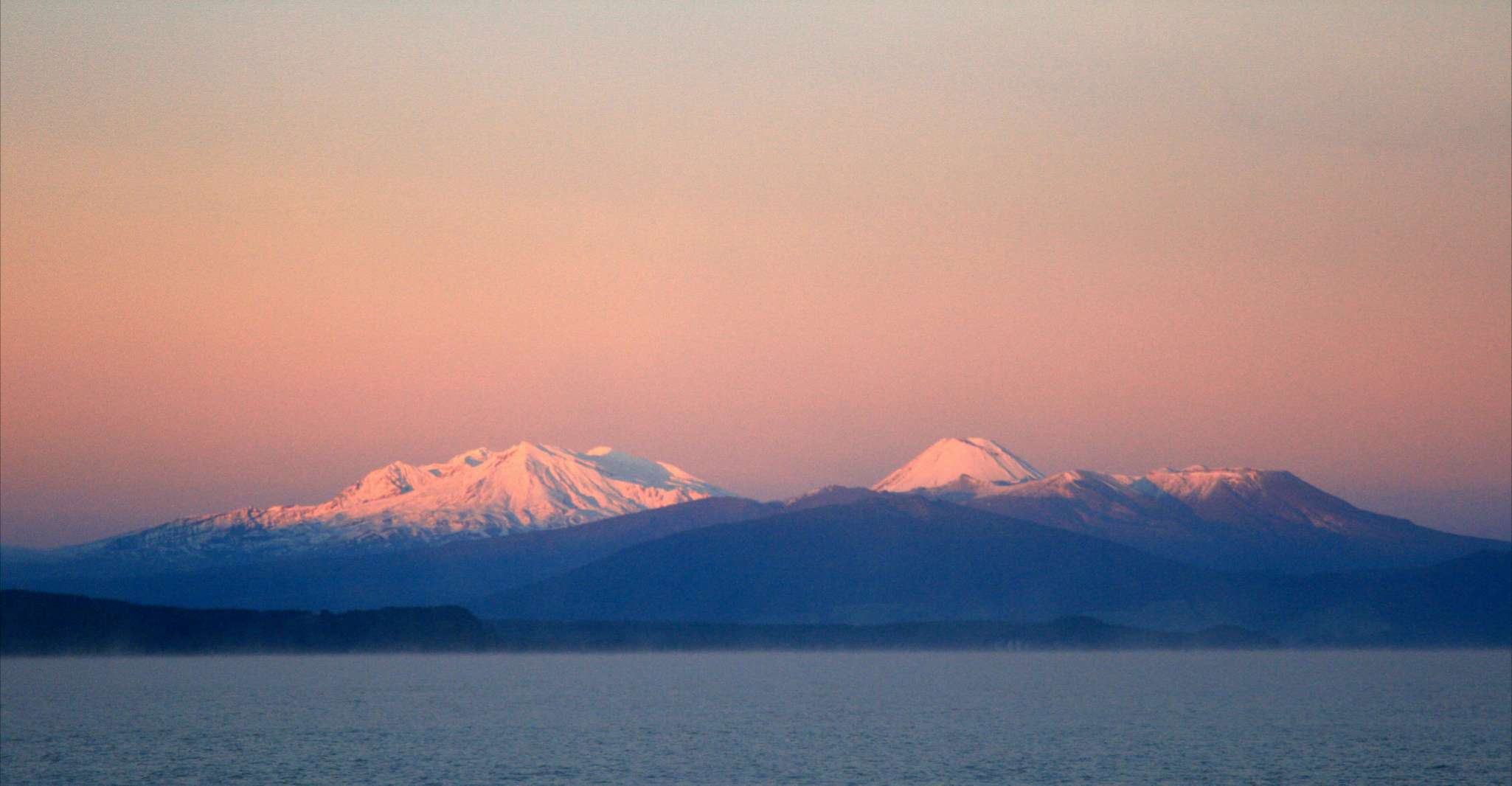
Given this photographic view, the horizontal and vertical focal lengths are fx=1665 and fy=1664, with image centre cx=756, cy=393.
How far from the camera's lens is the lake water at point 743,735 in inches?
3273

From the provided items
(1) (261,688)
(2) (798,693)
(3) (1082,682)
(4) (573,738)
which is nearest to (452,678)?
(1) (261,688)

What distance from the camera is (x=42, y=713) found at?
122125 mm

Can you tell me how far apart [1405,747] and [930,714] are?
1567 inches

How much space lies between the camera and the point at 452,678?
199m

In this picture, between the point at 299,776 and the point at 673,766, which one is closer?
the point at 299,776

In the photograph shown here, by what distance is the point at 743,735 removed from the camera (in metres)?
107

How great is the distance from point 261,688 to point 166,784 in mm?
97038

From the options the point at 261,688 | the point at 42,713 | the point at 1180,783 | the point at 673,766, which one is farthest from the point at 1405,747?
the point at 261,688

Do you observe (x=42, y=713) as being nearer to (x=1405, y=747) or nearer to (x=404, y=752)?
(x=404, y=752)

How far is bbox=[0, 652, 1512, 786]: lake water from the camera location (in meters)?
83.1

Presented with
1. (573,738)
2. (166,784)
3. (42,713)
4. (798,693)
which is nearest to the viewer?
(166,784)

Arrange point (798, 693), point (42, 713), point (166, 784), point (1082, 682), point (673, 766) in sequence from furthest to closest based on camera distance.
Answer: point (1082, 682) → point (798, 693) → point (42, 713) → point (673, 766) → point (166, 784)

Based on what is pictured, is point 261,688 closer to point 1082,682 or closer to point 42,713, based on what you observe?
point 42,713

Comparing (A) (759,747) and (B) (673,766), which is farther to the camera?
(A) (759,747)
